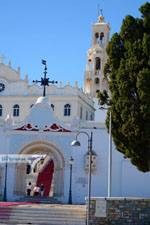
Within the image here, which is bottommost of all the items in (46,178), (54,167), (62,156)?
(46,178)

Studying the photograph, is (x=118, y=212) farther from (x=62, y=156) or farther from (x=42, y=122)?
(x=42, y=122)

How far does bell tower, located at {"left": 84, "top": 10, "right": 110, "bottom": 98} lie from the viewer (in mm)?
61031

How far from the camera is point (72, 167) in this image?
3397 centimetres

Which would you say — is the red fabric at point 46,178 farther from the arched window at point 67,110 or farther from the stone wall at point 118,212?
the stone wall at point 118,212

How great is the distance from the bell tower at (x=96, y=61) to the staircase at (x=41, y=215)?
36.1 metres

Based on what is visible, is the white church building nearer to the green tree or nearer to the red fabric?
→ the red fabric

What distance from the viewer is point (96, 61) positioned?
61469mm

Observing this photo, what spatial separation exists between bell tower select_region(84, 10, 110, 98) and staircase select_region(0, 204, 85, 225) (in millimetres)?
36118

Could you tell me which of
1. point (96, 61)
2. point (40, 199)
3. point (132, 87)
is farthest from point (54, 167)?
point (96, 61)

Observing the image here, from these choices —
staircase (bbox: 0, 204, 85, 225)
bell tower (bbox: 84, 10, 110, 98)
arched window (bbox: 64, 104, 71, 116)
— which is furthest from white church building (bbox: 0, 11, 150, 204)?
bell tower (bbox: 84, 10, 110, 98)

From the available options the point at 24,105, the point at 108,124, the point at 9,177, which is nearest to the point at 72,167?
the point at 9,177

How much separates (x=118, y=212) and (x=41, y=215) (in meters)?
4.60

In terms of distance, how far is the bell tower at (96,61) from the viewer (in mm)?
61031

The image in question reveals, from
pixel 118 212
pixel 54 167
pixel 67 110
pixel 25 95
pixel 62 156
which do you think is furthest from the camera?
pixel 25 95
